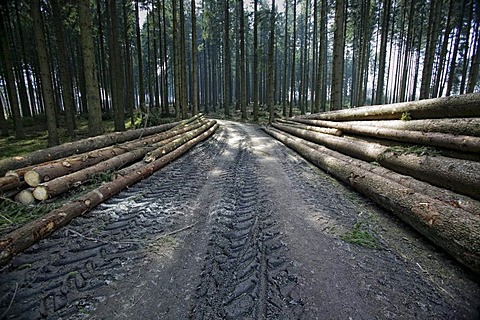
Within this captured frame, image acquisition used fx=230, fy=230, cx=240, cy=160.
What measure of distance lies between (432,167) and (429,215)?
44.5 inches

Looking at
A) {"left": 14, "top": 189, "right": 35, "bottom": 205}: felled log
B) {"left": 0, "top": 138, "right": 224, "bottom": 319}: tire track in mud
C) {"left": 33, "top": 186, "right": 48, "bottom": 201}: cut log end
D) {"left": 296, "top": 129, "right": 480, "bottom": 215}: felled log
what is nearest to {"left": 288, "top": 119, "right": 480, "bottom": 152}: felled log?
{"left": 296, "top": 129, "right": 480, "bottom": 215}: felled log

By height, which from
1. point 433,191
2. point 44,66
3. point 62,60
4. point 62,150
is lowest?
point 433,191

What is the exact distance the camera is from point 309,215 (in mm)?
3355

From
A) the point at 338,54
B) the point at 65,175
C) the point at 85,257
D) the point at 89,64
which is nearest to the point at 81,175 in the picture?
the point at 65,175

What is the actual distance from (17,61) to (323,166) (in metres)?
25.1

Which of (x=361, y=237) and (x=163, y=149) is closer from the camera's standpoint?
(x=361, y=237)

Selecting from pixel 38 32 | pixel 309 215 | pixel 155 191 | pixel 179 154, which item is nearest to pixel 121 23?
pixel 38 32

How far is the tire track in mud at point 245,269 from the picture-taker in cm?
179

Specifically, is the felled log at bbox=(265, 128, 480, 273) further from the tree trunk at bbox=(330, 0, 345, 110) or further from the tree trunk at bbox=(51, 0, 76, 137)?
the tree trunk at bbox=(51, 0, 76, 137)

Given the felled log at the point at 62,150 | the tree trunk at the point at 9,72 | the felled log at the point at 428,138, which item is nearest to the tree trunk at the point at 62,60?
the tree trunk at the point at 9,72

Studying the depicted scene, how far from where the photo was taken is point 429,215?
2.59m

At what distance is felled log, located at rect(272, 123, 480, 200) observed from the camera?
9.23 feet

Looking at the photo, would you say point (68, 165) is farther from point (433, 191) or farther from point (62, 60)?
point (62, 60)

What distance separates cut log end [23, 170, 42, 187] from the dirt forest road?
1.17 meters
